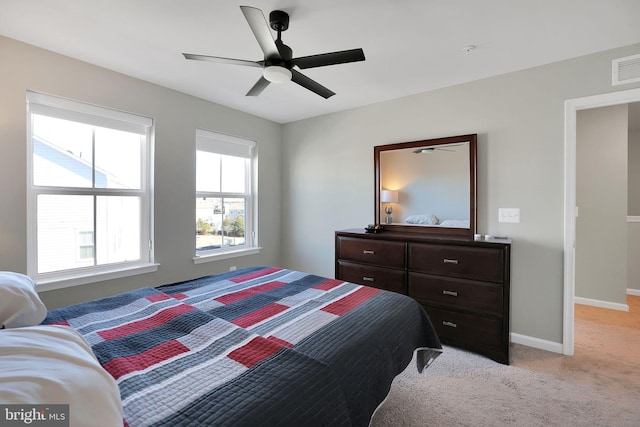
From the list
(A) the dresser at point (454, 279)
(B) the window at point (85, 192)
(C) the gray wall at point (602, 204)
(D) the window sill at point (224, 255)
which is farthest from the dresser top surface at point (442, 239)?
(B) the window at point (85, 192)

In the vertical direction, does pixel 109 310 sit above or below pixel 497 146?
below

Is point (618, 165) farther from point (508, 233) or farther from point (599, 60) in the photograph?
point (508, 233)

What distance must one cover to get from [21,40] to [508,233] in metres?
4.37

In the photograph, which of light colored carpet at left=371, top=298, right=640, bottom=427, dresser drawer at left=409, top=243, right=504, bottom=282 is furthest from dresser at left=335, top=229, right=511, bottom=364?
light colored carpet at left=371, top=298, right=640, bottom=427

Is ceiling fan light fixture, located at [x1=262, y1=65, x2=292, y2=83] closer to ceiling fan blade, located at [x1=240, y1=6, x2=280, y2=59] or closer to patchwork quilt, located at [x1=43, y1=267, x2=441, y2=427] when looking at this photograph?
ceiling fan blade, located at [x1=240, y1=6, x2=280, y2=59]

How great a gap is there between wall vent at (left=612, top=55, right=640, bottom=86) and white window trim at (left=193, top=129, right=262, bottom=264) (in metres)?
3.70

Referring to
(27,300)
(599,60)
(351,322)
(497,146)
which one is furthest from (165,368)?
(599,60)

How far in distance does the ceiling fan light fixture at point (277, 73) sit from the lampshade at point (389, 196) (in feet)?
6.30

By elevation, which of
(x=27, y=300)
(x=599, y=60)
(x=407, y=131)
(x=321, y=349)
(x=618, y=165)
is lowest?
(x=321, y=349)

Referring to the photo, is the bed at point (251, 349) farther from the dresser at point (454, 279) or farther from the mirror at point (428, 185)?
the mirror at point (428, 185)

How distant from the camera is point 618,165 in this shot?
3426 millimetres

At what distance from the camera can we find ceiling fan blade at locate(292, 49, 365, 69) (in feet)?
5.50

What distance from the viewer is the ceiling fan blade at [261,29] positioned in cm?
142

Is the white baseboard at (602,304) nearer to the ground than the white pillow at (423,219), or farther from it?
nearer to the ground
